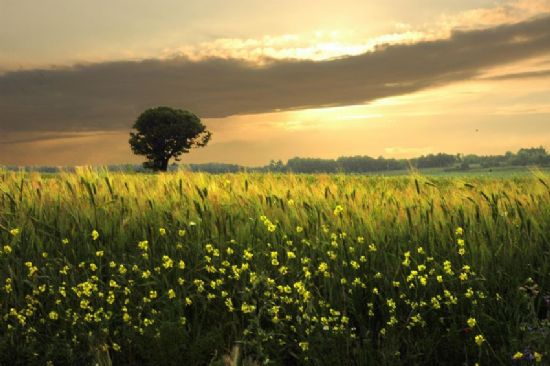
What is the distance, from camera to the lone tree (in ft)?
222

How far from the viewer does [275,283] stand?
635 cm

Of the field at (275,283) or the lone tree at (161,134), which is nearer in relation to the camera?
the field at (275,283)

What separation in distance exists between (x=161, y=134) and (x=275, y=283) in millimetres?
63024

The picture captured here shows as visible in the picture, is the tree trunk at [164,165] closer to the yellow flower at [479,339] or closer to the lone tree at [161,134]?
the lone tree at [161,134]

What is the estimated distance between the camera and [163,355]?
217 inches

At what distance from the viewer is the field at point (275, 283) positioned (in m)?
5.72

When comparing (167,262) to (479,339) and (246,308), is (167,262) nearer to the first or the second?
(246,308)

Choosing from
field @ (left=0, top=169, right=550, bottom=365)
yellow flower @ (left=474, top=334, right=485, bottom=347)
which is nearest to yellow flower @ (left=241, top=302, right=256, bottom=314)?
field @ (left=0, top=169, right=550, bottom=365)

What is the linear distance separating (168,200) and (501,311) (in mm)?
4528

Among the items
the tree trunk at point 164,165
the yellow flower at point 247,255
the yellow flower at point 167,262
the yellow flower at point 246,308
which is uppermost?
the tree trunk at point 164,165

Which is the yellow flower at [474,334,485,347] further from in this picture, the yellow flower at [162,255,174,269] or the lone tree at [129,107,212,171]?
the lone tree at [129,107,212,171]

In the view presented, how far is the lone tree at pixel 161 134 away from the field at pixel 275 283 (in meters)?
61.2

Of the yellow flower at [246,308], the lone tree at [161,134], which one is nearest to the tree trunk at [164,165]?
the lone tree at [161,134]

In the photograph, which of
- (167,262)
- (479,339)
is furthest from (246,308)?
(479,339)
